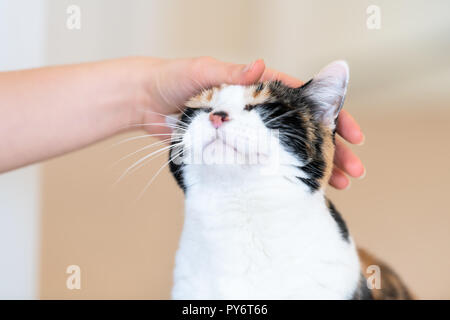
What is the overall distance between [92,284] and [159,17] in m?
1.20

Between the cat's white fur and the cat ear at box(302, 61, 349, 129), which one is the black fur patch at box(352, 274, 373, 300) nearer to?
the cat's white fur

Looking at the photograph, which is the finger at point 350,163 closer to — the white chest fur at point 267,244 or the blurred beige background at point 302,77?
the white chest fur at point 267,244

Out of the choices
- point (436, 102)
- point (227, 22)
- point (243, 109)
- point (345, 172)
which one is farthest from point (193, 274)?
point (436, 102)

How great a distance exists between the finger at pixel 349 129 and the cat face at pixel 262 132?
135 mm

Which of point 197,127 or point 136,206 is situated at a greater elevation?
point 197,127

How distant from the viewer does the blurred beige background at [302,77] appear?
5.46 ft

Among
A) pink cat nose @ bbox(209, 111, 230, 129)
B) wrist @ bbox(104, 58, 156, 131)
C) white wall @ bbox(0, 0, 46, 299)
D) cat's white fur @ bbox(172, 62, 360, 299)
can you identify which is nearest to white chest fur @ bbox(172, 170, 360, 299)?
cat's white fur @ bbox(172, 62, 360, 299)

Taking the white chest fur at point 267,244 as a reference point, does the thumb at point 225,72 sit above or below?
above

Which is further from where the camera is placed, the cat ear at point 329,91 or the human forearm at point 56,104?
the human forearm at point 56,104

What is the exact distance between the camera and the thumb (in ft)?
2.92

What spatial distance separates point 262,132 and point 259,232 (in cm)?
18

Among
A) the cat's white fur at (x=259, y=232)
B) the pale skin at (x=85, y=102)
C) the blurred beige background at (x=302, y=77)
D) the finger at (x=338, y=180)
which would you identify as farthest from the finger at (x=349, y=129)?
the blurred beige background at (x=302, y=77)
